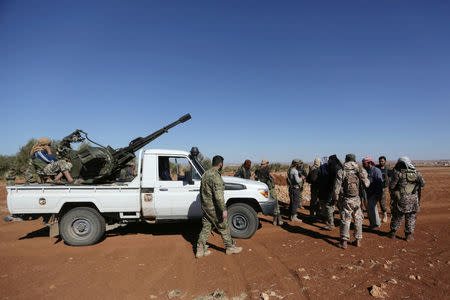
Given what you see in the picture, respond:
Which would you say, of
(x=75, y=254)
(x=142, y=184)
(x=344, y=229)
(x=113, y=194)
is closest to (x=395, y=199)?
(x=344, y=229)

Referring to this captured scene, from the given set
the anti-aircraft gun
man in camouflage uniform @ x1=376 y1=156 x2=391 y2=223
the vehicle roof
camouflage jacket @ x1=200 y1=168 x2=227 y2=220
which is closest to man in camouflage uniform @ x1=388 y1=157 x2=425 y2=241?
man in camouflage uniform @ x1=376 y1=156 x2=391 y2=223

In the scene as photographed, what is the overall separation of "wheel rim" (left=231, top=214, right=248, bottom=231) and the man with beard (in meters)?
2.57

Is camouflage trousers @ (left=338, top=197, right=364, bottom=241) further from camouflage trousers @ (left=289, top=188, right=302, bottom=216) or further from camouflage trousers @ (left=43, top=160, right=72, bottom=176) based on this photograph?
camouflage trousers @ (left=43, top=160, right=72, bottom=176)

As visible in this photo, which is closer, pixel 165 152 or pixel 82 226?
pixel 82 226

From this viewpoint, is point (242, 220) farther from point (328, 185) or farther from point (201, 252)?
point (328, 185)

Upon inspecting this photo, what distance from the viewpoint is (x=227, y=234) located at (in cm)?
461

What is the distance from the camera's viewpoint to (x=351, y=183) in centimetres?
493

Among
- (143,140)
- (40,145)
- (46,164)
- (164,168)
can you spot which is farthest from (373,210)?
(40,145)

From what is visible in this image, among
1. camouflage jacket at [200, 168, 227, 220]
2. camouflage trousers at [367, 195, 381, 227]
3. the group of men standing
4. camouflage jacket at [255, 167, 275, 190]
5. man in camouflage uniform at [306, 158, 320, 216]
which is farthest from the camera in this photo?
man in camouflage uniform at [306, 158, 320, 216]

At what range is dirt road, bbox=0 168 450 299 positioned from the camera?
10.7ft

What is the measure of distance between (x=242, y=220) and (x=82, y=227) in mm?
3786

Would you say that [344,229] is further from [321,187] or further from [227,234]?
[227,234]

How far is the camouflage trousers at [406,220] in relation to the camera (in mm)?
5141

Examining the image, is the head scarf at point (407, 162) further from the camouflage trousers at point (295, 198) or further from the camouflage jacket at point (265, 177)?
the camouflage jacket at point (265, 177)
